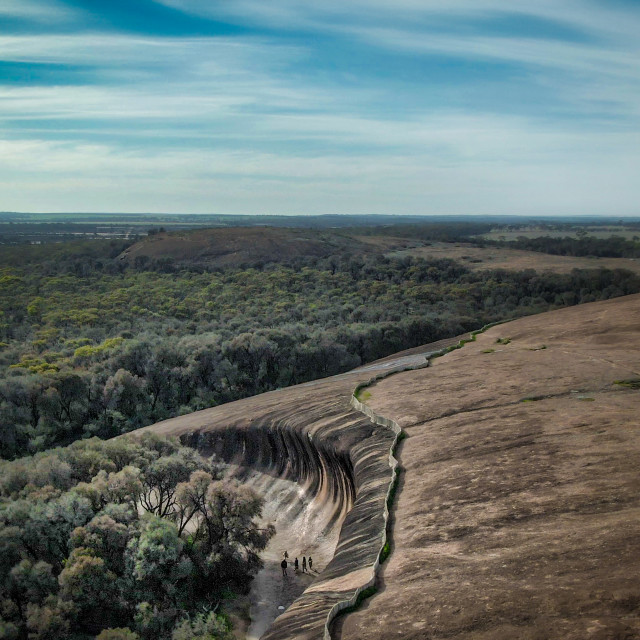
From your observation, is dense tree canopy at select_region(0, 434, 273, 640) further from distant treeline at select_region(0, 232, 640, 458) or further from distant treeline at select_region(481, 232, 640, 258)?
distant treeline at select_region(481, 232, 640, 258)

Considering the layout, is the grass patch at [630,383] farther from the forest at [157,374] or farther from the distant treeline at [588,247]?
the distant treeline at [588,247]

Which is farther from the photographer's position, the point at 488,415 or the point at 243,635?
the point at 488,415

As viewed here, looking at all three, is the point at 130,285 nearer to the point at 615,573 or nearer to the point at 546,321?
the point at 546,321

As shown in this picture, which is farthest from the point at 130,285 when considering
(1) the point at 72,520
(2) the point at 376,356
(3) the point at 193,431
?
(1) the point at 72,520

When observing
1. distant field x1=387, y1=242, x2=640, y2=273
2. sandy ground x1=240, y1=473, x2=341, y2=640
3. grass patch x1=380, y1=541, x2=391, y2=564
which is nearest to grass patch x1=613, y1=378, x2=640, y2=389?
sandy ground x1=240, y1=473, x2=341, y2=640

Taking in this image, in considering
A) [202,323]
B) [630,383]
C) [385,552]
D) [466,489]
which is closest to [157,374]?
[202,323]

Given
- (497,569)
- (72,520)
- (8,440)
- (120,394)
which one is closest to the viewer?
(497,569)
